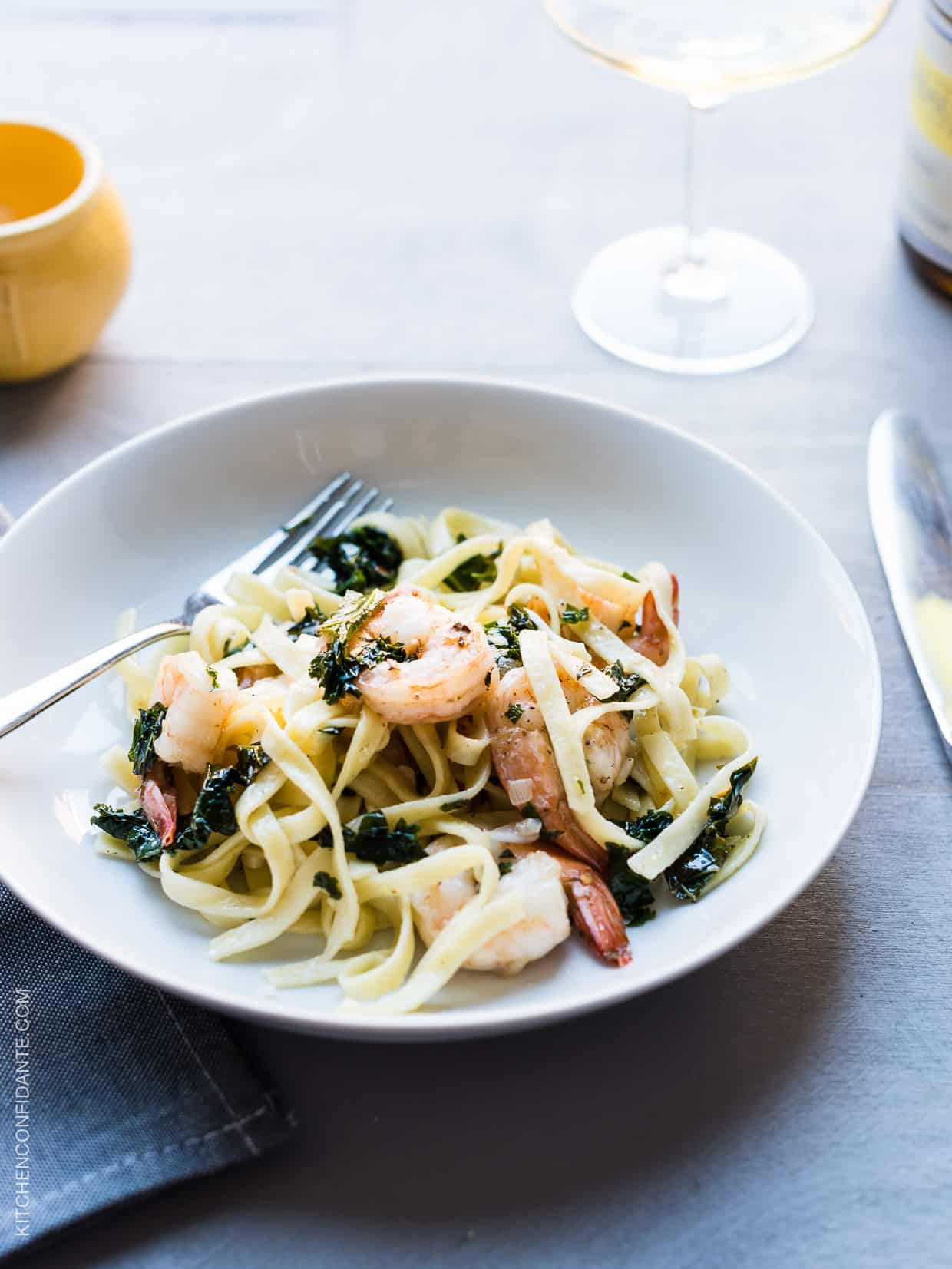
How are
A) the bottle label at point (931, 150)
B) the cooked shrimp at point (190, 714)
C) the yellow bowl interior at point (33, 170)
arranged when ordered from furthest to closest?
the yellow bowl interior at point (33, 170)
the bottle label at point (931, 150)
the cooked shrimp at point (190, 714)

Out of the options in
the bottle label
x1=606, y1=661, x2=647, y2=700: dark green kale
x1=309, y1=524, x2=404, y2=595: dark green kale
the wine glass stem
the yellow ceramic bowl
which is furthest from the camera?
the wine glass stem

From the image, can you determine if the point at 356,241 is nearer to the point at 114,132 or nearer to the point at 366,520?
the point at 114,132

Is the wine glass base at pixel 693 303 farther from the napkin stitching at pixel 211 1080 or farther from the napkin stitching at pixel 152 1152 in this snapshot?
the napkin stitching at pixel 152 1152

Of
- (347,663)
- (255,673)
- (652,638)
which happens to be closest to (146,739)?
(255,673)

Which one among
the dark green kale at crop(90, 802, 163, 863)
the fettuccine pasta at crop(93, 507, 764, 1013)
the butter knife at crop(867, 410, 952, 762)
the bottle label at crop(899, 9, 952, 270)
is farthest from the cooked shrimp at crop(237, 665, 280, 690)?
the bottle label at crop(899, 9, 952, 270)

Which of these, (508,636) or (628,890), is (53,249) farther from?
(628,890)

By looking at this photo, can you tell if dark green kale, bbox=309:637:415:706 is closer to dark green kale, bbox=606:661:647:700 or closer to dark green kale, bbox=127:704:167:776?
dark green kale, bbox=127:704:167:776

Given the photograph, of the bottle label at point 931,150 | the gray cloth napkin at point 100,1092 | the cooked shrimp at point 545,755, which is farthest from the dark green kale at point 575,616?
the bottle label at point 931,150
